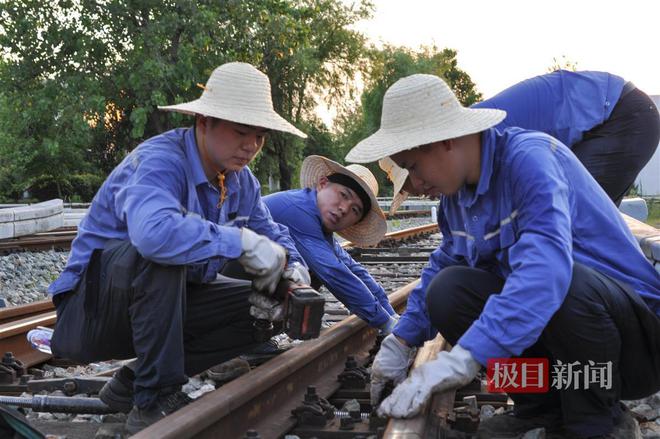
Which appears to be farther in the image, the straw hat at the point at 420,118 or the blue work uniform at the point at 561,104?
the blue work uniform at the point at 561,104

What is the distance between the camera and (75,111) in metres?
26.0

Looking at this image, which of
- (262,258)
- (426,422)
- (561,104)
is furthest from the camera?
(561,104)

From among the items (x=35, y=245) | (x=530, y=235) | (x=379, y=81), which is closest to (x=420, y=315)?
(x=530, y=235)

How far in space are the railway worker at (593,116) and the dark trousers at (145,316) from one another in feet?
6.50

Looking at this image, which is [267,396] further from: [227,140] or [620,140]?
[620,140]

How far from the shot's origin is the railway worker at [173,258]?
2.95 meters

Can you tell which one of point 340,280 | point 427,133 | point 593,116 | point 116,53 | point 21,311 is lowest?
point 21,311

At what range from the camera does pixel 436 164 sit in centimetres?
271

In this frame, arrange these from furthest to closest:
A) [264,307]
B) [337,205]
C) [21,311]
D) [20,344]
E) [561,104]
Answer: [21,311], [337,205], [561,104], [20,344], [264,307]

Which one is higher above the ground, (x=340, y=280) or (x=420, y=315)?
(x=420, y=315)

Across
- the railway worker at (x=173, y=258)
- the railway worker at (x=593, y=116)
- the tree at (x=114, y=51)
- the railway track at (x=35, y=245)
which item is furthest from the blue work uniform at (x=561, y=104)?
the tree at (x=114, y=51)

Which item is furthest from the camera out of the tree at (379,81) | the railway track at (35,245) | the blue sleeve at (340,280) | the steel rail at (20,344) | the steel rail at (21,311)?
the tree at (379,81)

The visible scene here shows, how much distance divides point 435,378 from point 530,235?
0.53 meters

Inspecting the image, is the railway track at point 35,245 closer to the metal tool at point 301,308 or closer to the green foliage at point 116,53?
the metal tool at point 301,308
